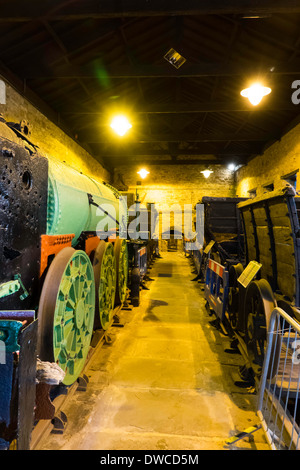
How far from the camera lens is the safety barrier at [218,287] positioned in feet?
12.8

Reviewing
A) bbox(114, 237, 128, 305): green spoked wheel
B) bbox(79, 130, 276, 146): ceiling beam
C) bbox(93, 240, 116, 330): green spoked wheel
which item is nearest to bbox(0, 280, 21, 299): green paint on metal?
bbox(93, 240, 116, 330): green spoked wheel

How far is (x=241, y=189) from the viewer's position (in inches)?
620

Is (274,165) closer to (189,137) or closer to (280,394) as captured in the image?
(189,137)

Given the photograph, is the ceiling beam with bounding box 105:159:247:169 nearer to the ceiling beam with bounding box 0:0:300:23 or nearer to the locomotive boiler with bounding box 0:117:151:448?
the ceiling beam with bounding box 0:0:300:23

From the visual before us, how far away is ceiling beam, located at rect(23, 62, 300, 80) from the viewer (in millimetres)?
6000

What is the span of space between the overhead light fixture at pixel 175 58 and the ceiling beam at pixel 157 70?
0.09 meters

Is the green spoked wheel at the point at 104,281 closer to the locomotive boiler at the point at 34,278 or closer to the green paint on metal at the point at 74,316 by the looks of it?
the locomotive boiler at the point at 34,278

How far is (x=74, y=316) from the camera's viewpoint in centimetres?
258

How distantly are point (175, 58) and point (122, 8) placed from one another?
2.16 m

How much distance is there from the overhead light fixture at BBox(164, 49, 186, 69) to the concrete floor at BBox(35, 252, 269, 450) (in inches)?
227

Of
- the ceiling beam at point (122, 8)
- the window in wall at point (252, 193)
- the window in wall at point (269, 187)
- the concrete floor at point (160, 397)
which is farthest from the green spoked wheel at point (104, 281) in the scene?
the window in wall at point (252, 193)
